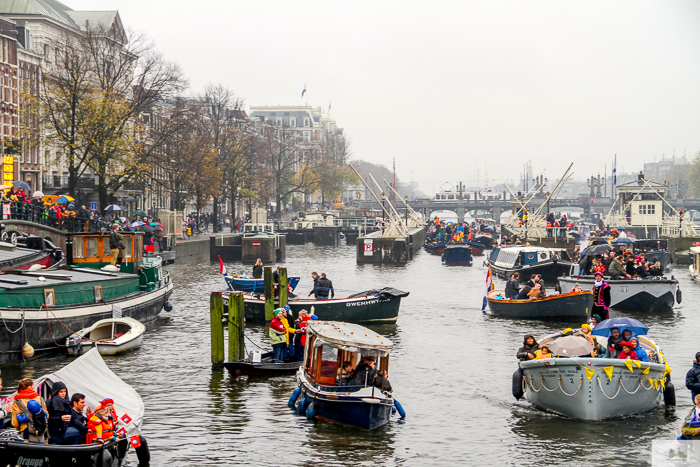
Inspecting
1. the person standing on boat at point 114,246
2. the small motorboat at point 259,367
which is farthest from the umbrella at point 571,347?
the person standing on boat at point 114,246

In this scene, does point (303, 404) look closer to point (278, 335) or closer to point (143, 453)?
point (278, 335)

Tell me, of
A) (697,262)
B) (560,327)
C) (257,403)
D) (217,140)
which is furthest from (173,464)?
(217,140)

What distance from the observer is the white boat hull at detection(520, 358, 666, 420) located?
2072 cm

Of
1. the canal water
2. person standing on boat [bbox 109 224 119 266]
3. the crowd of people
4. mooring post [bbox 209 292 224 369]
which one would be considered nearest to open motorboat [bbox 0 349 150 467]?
the crowd of people

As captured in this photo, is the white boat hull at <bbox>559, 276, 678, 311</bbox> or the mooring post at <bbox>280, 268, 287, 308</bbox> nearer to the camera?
the mooring post at <bbox>280, 268, 287, 308</bbox>

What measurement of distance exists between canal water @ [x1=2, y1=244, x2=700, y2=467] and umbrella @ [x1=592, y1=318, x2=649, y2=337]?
213cm

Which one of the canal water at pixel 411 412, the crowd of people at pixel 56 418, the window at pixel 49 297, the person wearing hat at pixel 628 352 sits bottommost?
the canal water at pixel 411 412

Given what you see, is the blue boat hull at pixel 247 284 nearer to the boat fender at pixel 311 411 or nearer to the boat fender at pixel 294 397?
the boat fender at pixel 294 397

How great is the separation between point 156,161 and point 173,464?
57141 millimetres

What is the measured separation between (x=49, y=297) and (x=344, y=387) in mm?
13427

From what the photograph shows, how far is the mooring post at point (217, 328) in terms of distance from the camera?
27375 millimetres

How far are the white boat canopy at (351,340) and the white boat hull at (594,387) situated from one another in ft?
12.5

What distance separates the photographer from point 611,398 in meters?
21.0

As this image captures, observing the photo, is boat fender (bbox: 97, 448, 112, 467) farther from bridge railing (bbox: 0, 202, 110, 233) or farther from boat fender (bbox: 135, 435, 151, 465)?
bridge railing (bbox: 0, 202, 110, 233)
